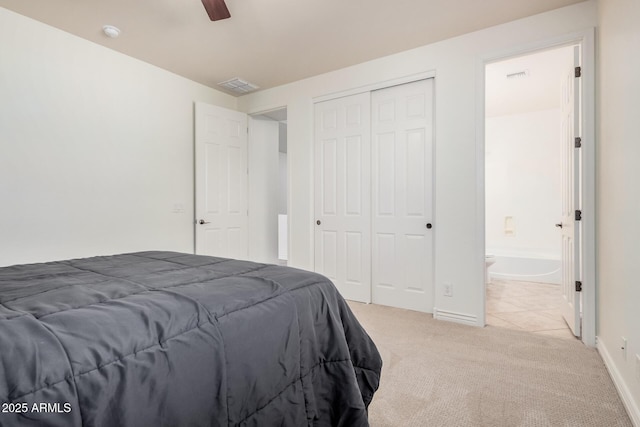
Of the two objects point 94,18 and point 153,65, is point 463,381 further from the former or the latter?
point 153,65

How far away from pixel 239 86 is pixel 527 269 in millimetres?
4657

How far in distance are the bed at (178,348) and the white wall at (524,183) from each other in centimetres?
454

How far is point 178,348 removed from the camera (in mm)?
894

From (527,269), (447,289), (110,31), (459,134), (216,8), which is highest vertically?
(110,31)

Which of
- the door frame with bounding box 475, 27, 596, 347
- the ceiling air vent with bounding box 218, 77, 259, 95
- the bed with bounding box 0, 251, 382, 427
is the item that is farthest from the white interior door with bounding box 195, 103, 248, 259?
the door frame with bounding box 475, 27, 596, 347

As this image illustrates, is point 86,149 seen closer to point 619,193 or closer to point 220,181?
point 220,181

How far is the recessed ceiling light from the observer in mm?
2744

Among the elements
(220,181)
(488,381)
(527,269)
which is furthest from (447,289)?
(220,181)

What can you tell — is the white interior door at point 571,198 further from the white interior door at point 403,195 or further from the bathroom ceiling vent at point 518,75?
the white interior door at point 403,195

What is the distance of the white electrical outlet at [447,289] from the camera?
2941mm

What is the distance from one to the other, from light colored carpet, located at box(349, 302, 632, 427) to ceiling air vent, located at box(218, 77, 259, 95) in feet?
10.0

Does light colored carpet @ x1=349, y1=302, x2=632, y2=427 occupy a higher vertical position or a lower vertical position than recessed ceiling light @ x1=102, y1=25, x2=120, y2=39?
lower

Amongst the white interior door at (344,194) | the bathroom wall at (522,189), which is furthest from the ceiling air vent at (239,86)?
the bathroom wall at (522,189)

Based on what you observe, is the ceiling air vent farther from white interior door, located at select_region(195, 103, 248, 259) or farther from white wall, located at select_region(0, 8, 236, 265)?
white wall, located at select_region(0, 8, 236, 265)
